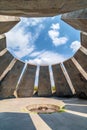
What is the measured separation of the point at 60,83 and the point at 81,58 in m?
3.11

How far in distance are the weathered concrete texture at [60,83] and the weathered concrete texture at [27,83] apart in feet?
5.53

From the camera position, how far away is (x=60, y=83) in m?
17.5

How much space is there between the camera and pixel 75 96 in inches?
697

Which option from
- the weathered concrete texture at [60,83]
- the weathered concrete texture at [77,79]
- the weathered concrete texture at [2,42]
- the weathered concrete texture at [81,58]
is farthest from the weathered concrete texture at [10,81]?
the weathered concrete texture at [81,58]

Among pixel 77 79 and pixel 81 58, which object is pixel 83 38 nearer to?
pixel 81 58

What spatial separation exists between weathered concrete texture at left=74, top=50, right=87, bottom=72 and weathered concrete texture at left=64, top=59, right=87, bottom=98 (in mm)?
626

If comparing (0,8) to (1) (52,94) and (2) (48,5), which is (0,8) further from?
(1) (52,94)

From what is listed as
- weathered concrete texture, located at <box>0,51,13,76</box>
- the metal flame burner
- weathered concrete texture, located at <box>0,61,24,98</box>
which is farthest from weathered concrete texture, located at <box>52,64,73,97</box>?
the metal flame burner

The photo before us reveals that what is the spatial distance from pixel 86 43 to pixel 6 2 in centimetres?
896

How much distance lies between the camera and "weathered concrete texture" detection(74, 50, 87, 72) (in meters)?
15.2

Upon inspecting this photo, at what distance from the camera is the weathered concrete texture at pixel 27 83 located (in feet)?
56.2

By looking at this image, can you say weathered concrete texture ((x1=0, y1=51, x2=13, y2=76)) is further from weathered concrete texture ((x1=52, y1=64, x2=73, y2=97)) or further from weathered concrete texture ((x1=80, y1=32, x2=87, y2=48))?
weathered concrete texture ((x1=80, y1=32, x2=87, y2=48))

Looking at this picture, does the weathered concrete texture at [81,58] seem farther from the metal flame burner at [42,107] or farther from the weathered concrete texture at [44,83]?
the metal flame burner at [42,107]

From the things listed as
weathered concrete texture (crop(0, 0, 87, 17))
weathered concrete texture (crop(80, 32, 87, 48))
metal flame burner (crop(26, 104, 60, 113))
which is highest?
weathered concrete texture (crop(80, 32, 87, 48))
